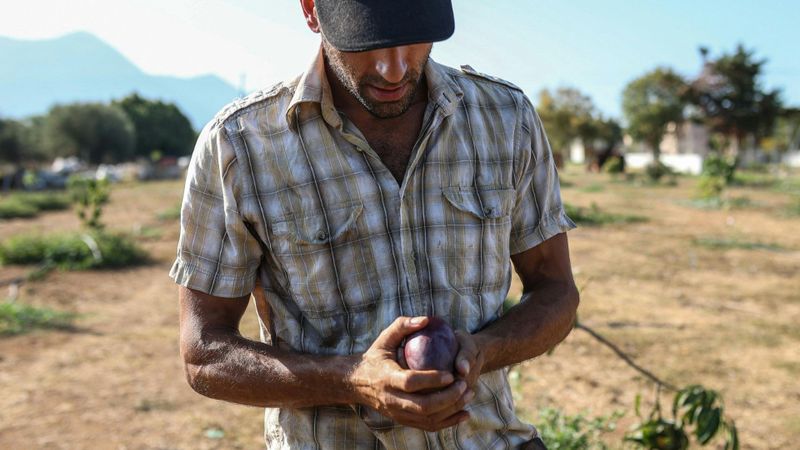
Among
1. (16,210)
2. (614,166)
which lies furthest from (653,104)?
(16,210)

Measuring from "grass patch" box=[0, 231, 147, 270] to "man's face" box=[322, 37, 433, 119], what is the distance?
416 inches

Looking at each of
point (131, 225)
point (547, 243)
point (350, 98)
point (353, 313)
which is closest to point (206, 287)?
point (353, 313)

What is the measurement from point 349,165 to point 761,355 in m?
5.85

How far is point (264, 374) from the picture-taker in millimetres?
1600

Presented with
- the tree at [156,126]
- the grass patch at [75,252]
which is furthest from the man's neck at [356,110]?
the tree at [156,126]

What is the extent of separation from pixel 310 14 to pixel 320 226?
1.56 feet

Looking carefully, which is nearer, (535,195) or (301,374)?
(301,374)

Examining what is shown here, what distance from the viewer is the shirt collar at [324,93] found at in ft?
5.44

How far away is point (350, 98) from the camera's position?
5.58 feet

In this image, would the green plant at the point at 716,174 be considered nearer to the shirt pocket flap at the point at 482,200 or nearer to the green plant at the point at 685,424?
the green plant at the point at 685,424

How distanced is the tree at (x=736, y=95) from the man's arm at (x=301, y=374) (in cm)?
3763

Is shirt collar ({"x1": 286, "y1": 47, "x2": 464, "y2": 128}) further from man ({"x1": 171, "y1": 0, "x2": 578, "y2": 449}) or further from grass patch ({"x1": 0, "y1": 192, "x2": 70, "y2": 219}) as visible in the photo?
grass patch ({"x1": 0, "y1": 192, "x2": 70, "y2": 219})

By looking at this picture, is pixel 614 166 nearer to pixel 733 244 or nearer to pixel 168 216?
pixel 733 244

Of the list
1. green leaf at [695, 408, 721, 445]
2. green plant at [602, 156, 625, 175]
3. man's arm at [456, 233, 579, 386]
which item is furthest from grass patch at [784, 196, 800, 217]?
man's arm at [456, 233, 579, 386]
